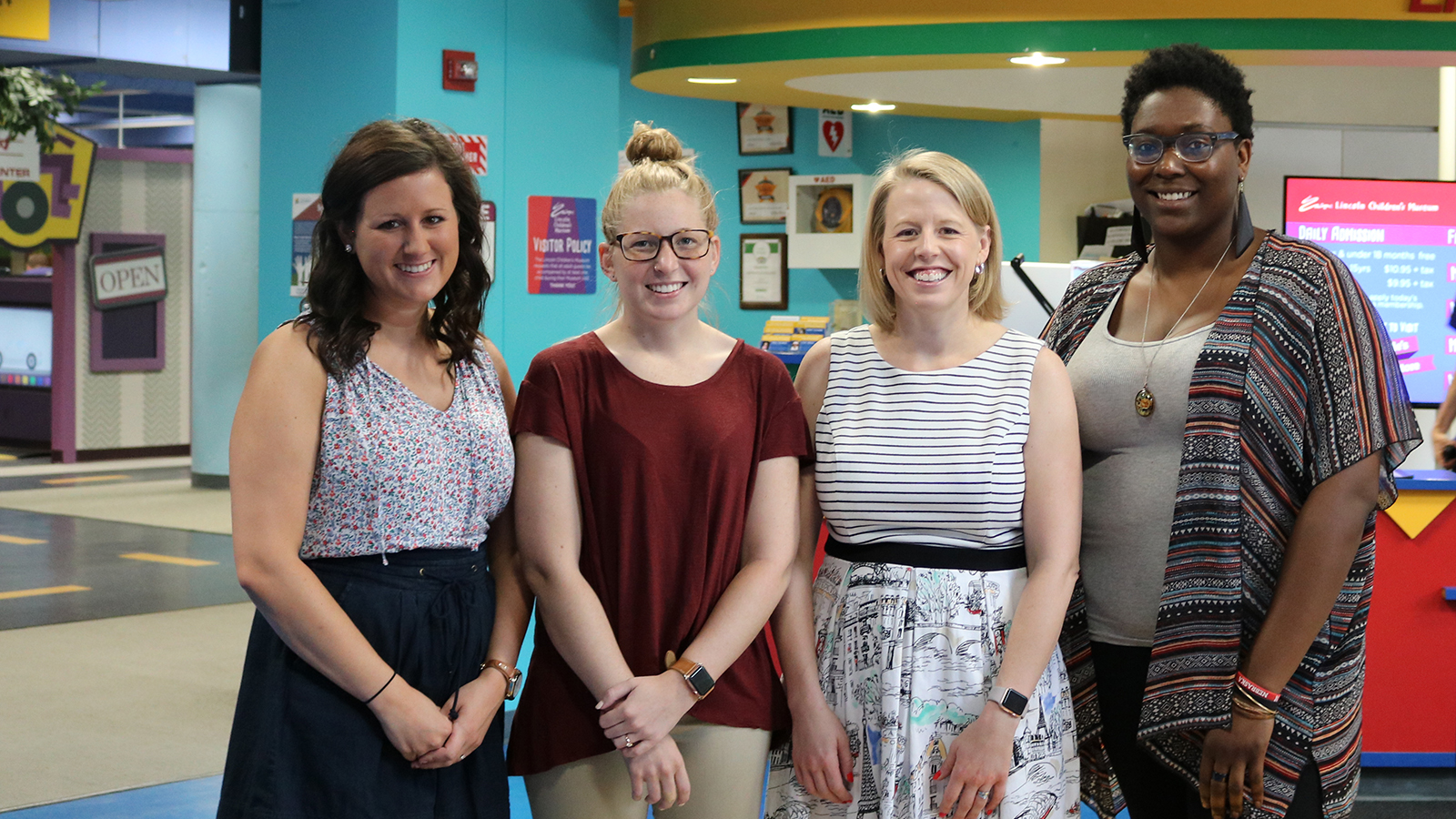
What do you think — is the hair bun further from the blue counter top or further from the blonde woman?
the blue counter top

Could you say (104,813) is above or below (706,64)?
below

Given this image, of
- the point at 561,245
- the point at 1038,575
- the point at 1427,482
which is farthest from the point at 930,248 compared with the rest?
the point at 561,245

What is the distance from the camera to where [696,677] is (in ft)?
6.68

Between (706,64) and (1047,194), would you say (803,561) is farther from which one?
(1047,194)

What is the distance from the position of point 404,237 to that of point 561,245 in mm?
4596

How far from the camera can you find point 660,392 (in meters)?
2.10

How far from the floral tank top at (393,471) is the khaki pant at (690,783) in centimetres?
39

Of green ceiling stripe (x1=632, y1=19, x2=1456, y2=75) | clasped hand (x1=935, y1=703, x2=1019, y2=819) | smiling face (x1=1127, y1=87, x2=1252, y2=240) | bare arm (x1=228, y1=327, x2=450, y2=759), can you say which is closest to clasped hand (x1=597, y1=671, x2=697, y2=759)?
bare arm (x1=228, y1=327, x2=450, y2=759)

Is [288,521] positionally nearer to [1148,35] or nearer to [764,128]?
[1148,35]

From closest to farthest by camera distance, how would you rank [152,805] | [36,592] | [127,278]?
[152,805], [36,592], [127,278]

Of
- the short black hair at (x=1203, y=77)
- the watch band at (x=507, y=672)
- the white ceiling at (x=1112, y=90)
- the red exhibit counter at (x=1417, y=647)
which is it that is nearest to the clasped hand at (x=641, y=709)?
the watch band at (x=507, y=672)

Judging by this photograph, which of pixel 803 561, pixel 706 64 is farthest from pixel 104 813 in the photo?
pixel 706 64

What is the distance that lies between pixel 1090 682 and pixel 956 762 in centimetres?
33

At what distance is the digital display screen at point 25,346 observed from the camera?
12.4 meters
